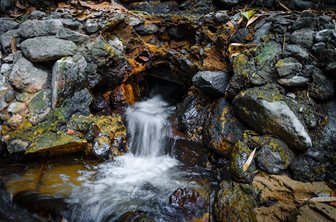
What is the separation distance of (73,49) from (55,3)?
2223mm

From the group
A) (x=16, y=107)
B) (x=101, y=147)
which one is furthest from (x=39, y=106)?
(x=101, y=147)

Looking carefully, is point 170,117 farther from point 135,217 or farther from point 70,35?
point 135,217

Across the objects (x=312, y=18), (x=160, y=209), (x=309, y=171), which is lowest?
(x=160, y=209)

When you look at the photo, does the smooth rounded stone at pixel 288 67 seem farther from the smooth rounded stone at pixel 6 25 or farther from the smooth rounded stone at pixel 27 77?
the smooth rounded stone at pixel 6 25

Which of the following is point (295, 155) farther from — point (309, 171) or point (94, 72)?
point (94, 72)

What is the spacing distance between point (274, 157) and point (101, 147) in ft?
10.5

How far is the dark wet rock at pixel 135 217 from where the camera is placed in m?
3.42

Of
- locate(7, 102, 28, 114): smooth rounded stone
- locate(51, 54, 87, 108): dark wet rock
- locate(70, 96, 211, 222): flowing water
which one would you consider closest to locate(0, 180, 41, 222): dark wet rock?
locate(70, 96, 211, 222): flowing water

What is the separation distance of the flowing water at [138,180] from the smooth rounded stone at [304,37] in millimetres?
3164

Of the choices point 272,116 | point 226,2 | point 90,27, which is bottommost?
point 272,116

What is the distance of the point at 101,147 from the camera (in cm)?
496

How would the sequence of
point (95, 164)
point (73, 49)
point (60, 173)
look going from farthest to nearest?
point (73, 49), point (95, 164), point (60, 173)

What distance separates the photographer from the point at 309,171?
3.98 meters

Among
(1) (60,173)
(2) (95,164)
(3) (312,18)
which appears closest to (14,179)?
(1) (60,173)
